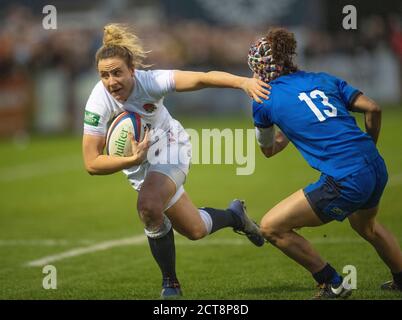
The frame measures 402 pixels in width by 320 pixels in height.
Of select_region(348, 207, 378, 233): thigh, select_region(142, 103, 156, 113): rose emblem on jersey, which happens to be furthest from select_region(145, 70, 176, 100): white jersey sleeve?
select_region(348, 207, 378, 233): thigh

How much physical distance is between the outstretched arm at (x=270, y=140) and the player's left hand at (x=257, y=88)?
289 millimetres

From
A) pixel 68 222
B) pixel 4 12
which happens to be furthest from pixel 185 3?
pixel 68 222

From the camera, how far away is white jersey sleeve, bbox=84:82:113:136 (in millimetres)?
6617

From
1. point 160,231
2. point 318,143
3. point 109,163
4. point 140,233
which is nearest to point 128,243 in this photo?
point 140,233

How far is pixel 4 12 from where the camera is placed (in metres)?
29.3

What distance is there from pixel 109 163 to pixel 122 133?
1.29 feet

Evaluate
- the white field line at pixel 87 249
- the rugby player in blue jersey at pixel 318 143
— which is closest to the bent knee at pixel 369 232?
the rugby player in blue jersey at pixel 318 143

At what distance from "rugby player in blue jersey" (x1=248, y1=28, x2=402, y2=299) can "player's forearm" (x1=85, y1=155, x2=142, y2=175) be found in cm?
93

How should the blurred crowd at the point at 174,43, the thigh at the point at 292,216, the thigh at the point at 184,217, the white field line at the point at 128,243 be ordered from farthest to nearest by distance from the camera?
1. the blurred crowd at the point at 174,43
2. the white field line at the point at 128,243
3. the thigh at the point at 184,217
4. the thigh at the point at 292,216

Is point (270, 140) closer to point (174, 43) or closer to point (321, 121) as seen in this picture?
point (321, 121)

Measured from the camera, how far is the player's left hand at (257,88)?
627cm

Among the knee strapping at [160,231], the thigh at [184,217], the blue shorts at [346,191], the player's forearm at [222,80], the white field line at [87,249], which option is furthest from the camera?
the white field line at [87,249]

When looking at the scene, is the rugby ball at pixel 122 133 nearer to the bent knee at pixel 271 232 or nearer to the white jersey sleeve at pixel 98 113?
the white jersey sleeve at pixel 98 113
